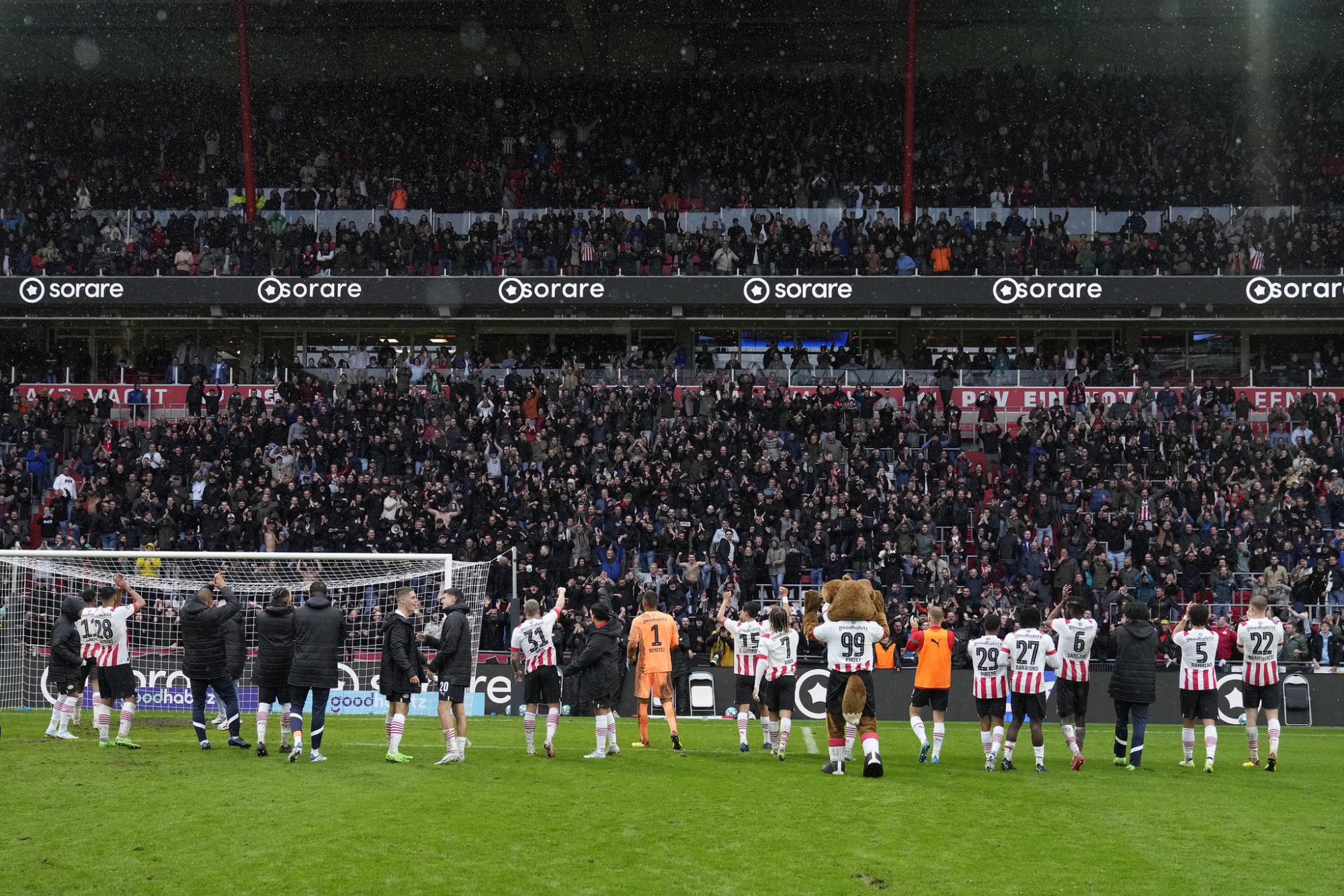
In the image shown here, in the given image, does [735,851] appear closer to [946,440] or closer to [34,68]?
[946,440]

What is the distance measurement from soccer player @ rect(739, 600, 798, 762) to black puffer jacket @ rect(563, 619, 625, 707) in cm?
185

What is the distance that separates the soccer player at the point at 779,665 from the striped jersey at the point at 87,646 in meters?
8.14

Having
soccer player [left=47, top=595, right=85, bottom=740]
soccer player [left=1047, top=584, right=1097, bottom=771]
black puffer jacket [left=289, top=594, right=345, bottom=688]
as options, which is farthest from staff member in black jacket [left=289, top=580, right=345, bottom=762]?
soccer player [left=1047, top=584, right=1097, bottom=771]

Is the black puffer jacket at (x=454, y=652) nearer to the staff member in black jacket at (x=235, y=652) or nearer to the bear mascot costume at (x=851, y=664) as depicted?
the staff member in black jacket at (x=235, y=652)

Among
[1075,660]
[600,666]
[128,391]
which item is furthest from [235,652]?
[128,391]

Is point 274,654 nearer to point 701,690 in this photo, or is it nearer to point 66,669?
point 66,669

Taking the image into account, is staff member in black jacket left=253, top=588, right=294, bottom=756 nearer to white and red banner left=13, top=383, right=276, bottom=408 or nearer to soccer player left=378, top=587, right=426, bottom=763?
soccer player left=378, top=587, right=426, bottom=763

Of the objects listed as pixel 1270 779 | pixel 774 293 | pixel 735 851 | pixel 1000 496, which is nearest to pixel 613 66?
pixel 774 293

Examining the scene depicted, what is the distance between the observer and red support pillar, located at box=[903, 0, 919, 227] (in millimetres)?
38500

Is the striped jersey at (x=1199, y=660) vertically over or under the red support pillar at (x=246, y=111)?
under

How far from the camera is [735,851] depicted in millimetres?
10328

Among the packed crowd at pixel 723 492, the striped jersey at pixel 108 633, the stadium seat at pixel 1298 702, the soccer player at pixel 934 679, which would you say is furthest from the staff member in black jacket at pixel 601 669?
the stadium seat at pixel 1298 702

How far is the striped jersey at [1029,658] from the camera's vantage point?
599 inches

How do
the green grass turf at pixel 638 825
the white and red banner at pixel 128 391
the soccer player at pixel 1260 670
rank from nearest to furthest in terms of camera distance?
the green grass turf at pixel 638 825 < the soccer player at pixel 1260 670 < the white and red banner at pixel 128 391
